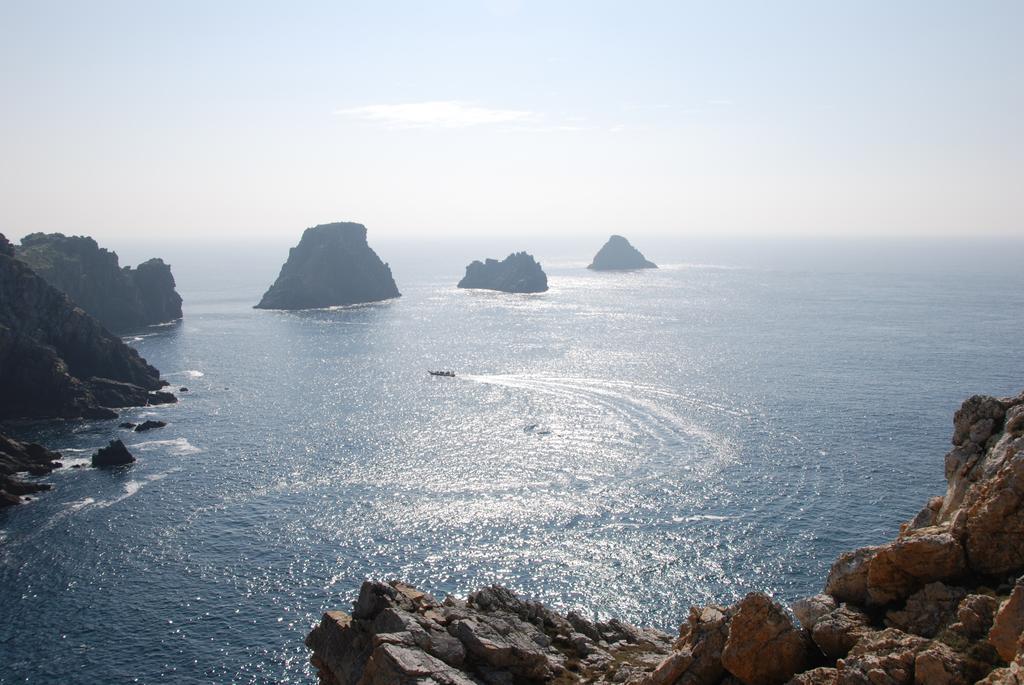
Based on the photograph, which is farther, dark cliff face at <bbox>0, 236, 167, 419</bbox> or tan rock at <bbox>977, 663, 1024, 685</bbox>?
dark cliff face at <bbox>0, 236, 167, 419</bbox>

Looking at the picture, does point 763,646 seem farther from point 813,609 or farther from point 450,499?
point 450,499

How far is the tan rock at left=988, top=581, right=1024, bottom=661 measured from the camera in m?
22.1

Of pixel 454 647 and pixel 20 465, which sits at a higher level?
pixel 454 647

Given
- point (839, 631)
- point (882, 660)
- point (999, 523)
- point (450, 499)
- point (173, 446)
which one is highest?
point (999, 523)

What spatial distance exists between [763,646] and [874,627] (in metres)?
3.94

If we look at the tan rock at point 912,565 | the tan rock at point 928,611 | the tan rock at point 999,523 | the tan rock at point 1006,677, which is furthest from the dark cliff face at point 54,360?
the tan rock at point 1006,677

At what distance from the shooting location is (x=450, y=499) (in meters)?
91.8

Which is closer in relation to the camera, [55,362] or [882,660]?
[882,660]

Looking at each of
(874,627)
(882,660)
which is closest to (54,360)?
(874,627)

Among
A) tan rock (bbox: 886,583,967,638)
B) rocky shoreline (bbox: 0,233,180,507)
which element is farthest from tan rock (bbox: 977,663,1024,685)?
rocky shoreline (bbox: 0,233,180,507)

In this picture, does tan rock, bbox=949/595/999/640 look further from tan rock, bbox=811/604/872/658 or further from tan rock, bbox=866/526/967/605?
tan rock, bbox=811/604/872/658

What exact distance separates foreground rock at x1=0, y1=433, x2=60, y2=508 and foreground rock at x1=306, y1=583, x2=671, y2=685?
227 ft

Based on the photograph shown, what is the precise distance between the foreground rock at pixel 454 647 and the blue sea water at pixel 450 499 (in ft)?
60.6

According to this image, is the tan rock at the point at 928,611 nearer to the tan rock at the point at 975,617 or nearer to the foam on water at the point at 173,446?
the tan rock at the point at 975,617
